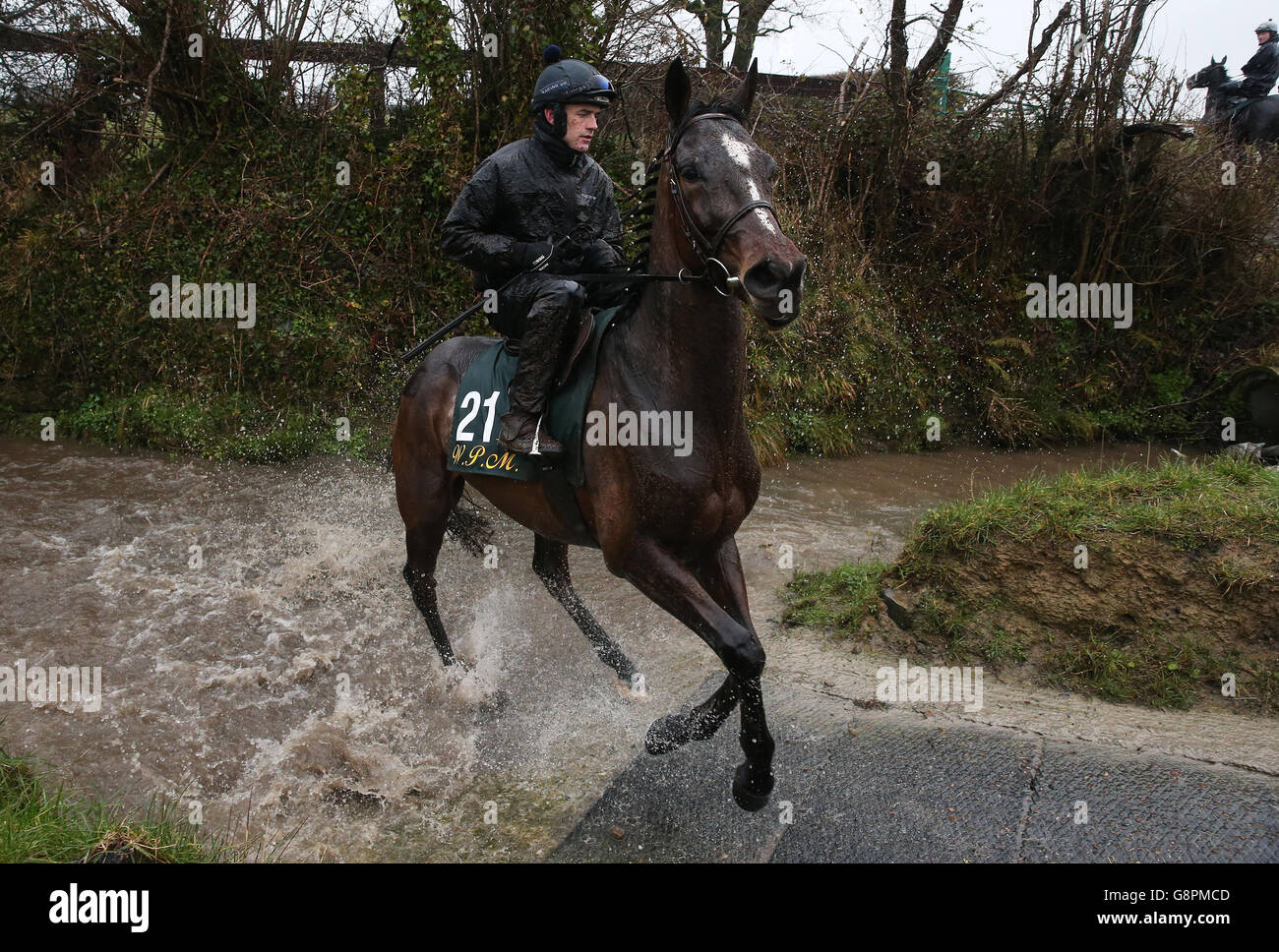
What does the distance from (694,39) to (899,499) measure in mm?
7278

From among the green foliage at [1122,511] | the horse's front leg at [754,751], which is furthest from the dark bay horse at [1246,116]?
the horse's front leg at [754,751]

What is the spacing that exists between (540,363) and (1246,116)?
42.6ft

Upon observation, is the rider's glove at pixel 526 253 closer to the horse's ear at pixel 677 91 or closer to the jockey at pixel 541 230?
the jockey at pixel 541 230

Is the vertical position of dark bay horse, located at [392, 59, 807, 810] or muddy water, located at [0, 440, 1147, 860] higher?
dark bay horse, located at [392, 59, 807, 810]

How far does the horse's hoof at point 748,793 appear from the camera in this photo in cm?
379

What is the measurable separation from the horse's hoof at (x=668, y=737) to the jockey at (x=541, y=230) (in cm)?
132

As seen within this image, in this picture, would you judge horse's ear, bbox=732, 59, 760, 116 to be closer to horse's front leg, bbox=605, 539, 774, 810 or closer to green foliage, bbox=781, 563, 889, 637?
horse's front leg, bbox=605, 539, 774, 810

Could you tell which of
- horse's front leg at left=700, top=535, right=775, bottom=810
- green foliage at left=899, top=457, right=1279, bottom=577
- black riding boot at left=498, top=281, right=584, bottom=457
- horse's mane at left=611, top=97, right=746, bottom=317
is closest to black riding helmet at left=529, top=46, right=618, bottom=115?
horse's mane at left=611, top=97, right=746, bottom=317

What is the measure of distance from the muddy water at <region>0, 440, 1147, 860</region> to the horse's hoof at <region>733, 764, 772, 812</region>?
73 cm

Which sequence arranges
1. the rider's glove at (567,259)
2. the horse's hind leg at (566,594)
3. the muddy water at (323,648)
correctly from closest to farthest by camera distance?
the muddy water at (323,648), the rider's glove at (567,259), the horse's hind leg at (566,594)

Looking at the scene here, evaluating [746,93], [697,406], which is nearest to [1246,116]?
[746,93]

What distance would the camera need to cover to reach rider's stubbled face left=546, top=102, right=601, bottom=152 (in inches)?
177

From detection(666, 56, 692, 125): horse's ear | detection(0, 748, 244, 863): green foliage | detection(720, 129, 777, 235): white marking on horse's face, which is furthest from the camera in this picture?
detection(666, 56, 692, 125): horse's ear
